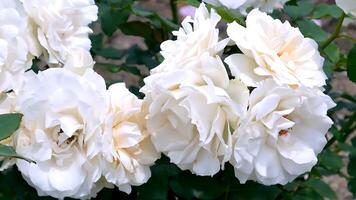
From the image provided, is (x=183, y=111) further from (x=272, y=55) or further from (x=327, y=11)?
(x=327, y=11)

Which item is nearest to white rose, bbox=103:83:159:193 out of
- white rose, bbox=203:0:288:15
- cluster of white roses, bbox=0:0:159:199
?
cluster of white roses, bbox=0:0:159:199

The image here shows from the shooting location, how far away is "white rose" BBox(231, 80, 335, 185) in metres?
1.26

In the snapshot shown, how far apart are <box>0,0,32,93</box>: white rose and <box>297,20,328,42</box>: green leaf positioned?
0.56m

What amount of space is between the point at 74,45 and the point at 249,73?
0.34 meters

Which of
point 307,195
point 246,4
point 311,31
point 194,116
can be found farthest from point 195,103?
point 307,195

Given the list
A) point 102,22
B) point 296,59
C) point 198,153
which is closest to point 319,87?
point 296,59

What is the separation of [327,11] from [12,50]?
756mm

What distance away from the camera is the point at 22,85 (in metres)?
1.35

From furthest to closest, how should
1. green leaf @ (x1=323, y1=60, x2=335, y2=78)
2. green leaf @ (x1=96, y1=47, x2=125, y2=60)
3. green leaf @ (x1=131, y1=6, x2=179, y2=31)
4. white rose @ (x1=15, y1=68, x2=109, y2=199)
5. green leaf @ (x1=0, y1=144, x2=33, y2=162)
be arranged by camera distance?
green leaf @ (x1=96, y1=47, x2=125, y2=60), green leaf @ (x1=131, y1=6, x2=179, y2=31), green leaf @ (x1=323, y1=60, x2=335, y2=78), white rose @ (x1=15, y1=68, x2=109, y2=199), green leaf @ (x1=0, y1=144, x2=33, y2=162)

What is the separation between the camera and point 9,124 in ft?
4.15

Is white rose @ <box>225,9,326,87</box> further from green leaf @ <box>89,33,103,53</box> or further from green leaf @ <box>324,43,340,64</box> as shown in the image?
green leaf @ <box>89,33,103,53</box>

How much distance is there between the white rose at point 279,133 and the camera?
1.26 meters

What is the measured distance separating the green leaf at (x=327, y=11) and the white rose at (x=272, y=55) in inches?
17.8

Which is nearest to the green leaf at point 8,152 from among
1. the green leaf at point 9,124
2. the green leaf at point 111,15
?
the green leaf at point 9,124
